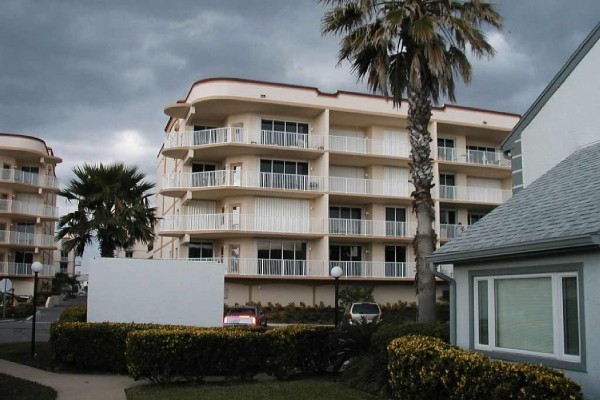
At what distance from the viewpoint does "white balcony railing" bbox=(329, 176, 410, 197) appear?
39.6 metres

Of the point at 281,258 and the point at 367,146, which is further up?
the point at 367,146

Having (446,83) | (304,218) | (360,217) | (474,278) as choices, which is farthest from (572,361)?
(360,217)

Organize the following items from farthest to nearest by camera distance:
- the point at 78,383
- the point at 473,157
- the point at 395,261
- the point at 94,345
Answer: the point at 473,157
the point at 395,261
the point at 94,345
the point at 78,383

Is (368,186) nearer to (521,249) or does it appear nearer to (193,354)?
(193,354)

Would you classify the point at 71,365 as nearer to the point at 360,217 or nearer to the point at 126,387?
the point at 126,387

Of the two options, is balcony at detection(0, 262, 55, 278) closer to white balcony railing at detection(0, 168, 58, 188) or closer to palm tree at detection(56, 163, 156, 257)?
white balcony railing at detection(0, 168, 58, 188)

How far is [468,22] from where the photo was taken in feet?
58.4

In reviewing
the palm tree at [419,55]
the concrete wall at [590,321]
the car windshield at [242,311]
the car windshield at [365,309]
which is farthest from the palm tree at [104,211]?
the concrete wall at [590,321]

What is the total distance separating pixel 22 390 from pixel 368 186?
29.4m

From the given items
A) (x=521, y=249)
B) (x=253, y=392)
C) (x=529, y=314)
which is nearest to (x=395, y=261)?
(x=253, y=392)

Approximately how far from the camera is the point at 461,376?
9.01 meters

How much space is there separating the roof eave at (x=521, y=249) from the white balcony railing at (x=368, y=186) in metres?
27.1

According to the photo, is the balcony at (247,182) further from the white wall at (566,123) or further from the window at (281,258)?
the white wall at (566,123)

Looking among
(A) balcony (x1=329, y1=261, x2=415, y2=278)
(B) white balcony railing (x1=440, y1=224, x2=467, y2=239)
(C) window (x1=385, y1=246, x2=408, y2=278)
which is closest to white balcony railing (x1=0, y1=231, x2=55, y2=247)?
(A) balcony (x1=329, y1=261, x2=415, y2=278)
